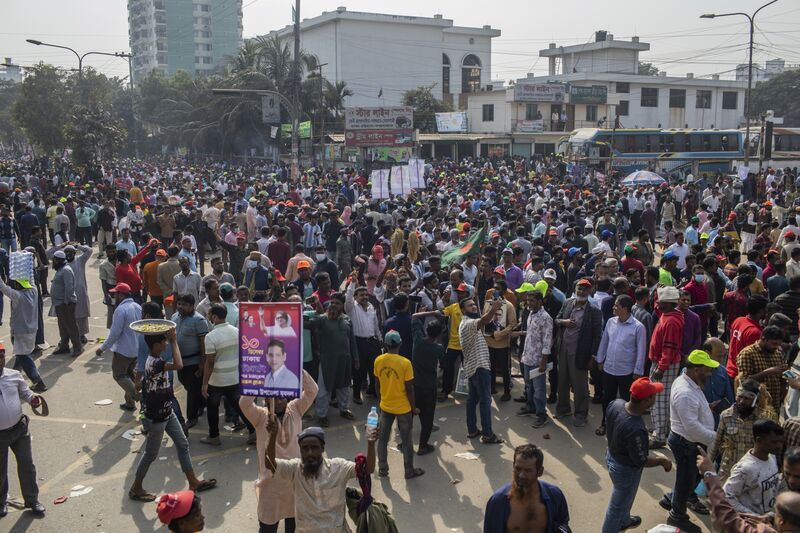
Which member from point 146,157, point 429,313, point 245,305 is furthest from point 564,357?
point 146,157

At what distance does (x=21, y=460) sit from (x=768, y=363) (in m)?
6.62

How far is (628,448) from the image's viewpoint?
15.9 ft

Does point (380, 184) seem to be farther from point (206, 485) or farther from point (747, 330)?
point (206, 485)

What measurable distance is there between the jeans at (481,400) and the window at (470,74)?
72.5m

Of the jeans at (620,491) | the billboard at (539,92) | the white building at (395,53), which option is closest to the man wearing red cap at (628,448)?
the jeans at (620,491)

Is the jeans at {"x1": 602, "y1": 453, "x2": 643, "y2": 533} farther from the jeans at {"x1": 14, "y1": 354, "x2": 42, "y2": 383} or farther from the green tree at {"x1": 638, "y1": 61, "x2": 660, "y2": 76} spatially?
the green tree at {"x1": 638, "y1": 61, "x2": 660, "y2": 76}

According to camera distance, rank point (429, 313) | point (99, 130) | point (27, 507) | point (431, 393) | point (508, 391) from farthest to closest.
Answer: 1. point (99, 130)
2. point (508, 391)
3. point (429, 313)
4. point (431, 393)
5. point (27, 507)

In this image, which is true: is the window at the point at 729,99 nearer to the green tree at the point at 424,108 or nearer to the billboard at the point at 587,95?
the billboard at the point at 587,95

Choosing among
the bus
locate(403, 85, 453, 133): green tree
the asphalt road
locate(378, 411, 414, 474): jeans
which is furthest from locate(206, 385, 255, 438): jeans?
locate(403, 85, 453, 133): green tree

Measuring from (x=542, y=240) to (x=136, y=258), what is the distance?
7.39 metres

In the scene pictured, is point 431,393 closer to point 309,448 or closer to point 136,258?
point 309,448

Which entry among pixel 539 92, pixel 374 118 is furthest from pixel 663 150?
pixel 374 118

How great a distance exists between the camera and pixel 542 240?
42.9ft

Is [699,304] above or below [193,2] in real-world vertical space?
below
